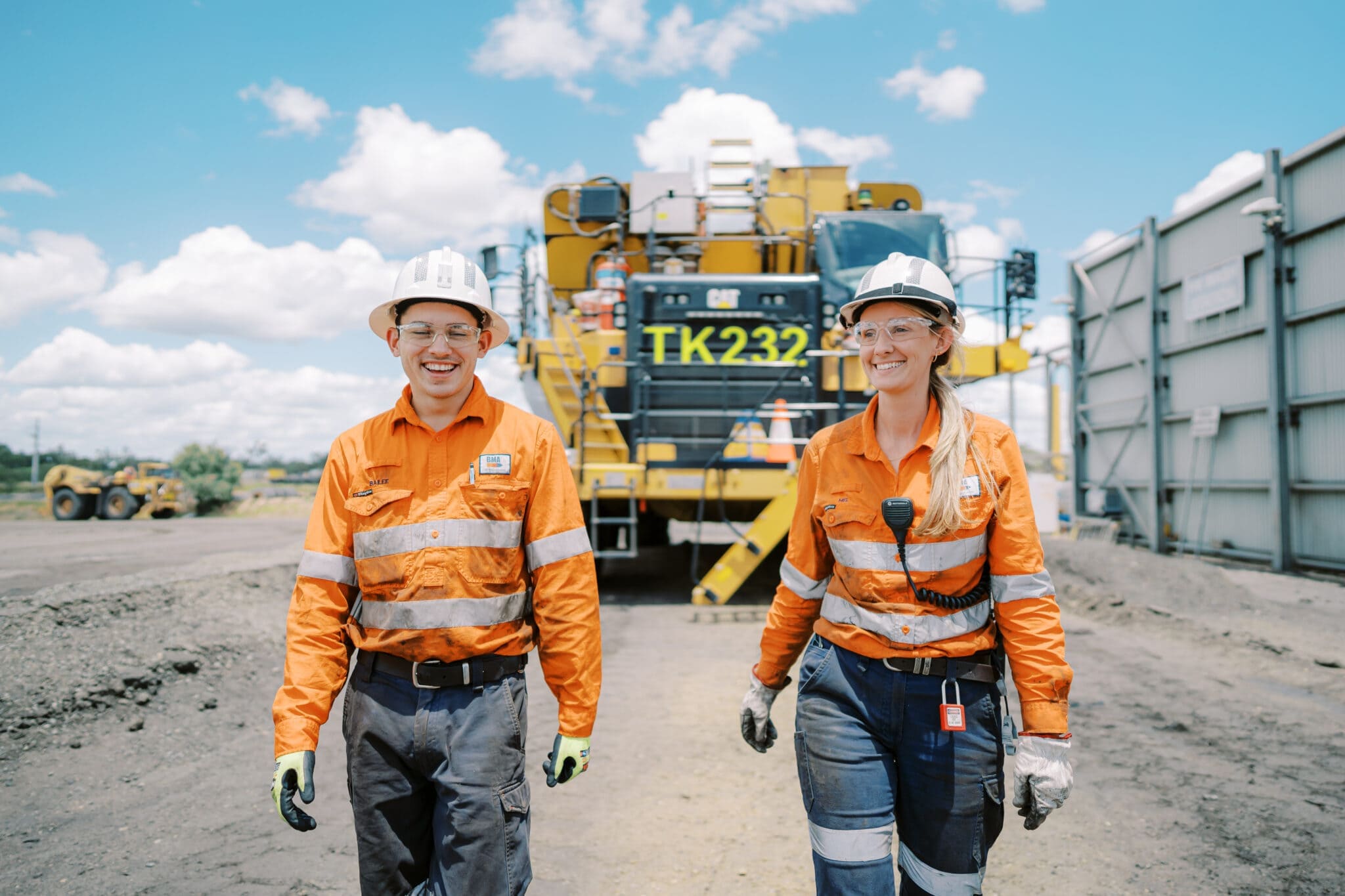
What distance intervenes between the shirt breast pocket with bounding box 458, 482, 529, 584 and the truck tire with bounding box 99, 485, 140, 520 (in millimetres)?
27454

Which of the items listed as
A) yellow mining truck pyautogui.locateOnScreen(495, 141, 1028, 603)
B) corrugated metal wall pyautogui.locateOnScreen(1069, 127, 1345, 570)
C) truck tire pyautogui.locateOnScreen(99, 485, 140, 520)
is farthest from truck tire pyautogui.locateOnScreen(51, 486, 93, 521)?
corrugated metal wall pyautogui.locateOnScreen(1069, 127, 1345, 570)

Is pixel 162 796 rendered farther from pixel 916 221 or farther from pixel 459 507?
pixel 916 221

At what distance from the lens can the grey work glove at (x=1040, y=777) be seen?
193cm

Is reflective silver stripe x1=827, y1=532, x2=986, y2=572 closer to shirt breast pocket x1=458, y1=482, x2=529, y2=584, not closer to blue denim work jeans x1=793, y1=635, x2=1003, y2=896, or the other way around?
blue denim work jeans x1=793, y1=635, x2=1003, y2=896

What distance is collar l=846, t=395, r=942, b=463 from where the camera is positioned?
2154 mm

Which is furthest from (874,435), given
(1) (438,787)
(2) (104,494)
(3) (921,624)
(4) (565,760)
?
(2) (104,494)

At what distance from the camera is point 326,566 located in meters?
2.13

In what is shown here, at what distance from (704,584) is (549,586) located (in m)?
6.14

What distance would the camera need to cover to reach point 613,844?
3.30 meters

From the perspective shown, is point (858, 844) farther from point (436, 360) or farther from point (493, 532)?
point (436, 360)

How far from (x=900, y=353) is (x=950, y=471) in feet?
1.11

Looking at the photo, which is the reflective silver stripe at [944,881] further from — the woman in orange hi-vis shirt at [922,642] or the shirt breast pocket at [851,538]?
the shirt breast pocket at [851,538]

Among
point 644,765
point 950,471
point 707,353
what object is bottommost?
point 644,765

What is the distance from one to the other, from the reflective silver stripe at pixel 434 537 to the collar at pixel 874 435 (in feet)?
3.05
